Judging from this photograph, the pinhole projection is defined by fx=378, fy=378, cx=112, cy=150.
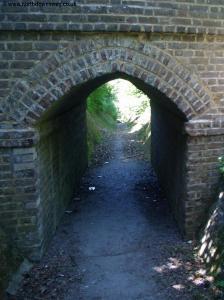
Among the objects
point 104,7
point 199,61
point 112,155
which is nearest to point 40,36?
point 104,7

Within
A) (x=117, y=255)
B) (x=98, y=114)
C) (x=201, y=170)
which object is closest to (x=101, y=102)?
(x=98, y=114)

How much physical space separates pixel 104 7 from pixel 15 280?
3.84 m

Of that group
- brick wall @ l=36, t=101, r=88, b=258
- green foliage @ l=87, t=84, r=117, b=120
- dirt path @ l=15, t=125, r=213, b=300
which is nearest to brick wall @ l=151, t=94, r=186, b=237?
dirt path @ l=15, t=125, r=213, b=300

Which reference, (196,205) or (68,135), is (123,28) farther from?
(68,135)

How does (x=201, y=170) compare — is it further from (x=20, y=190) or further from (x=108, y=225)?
(x=20, y=190)

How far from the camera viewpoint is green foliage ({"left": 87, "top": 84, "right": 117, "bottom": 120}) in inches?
749

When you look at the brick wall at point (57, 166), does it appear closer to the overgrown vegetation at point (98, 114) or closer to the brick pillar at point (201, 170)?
the brick pillar at point (201, 170)

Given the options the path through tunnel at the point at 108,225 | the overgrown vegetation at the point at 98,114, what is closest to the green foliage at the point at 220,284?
the path through tunnel at the point at 108,225

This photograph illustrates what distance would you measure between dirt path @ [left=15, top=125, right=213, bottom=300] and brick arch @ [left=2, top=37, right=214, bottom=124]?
2.24m

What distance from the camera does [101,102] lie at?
21.9 m

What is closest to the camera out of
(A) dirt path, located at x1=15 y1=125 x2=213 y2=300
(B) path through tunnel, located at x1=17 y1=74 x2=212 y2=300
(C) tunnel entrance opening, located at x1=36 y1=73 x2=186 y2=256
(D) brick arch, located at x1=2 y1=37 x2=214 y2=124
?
(A) dirt path, located at x1=15 y1=125 x2=213 y2=300

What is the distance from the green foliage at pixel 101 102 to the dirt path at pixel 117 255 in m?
9.75

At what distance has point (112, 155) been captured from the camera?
46.1 feet

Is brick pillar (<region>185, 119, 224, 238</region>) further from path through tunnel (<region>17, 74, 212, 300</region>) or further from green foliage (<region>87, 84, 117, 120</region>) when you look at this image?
green foliage (<region>87, 84, 117, 120</region>)
